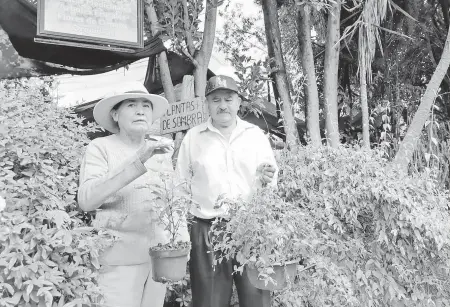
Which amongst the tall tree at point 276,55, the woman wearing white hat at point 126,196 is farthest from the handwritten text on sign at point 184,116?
the tall tree at point 276,55

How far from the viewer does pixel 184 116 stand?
12.1ft

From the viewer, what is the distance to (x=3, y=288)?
1446 millimetres

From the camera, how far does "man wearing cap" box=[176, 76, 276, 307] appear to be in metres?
2.32

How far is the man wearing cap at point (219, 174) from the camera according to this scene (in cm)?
232

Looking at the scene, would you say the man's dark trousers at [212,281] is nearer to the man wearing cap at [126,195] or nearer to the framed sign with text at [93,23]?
the man wearing cap at [126,195]

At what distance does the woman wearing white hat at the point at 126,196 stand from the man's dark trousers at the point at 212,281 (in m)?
0.21

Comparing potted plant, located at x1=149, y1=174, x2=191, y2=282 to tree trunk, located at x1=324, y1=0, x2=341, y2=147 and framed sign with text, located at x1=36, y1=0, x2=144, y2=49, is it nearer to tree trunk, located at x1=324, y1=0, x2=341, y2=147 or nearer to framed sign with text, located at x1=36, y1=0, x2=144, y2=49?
framed sign with text, located at x1=36, y1=0, x2=144, y2=49

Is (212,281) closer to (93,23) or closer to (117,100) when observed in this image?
(117,100)

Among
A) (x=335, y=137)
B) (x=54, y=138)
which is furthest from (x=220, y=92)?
(x=335, y=137)

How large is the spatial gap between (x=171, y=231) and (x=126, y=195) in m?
0.27

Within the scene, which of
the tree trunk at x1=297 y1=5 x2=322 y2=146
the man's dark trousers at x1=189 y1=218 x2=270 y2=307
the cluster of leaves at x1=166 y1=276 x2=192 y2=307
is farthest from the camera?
the tree trunk at x1=297 y1=5 x2=322 y2=146

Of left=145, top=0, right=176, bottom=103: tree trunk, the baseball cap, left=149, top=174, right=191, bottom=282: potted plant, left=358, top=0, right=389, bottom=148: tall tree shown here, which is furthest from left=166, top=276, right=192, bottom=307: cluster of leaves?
left=358, top=0, right=389, bottom=148: tall tree

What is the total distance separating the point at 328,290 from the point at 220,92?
1414 mm

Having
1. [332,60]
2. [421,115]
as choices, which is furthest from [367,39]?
[421,115]
